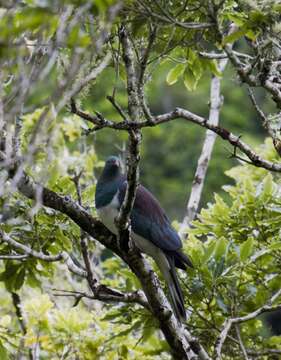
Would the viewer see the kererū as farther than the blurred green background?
Result: No

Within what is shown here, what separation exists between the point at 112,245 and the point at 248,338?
136 centimetres

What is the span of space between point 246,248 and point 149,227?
3.10 feet

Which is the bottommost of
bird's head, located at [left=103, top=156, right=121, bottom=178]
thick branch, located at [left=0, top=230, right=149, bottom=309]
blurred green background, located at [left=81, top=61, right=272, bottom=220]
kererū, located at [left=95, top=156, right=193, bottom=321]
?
thick branch, located at [left=0, top=230, right=149, bottom=309]

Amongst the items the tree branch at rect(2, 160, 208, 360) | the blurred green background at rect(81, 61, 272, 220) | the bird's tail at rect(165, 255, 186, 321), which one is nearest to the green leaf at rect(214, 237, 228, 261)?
the bird's tail at rect(165, 255, 186, 321)

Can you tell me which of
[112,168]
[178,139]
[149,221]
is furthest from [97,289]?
[178,139]

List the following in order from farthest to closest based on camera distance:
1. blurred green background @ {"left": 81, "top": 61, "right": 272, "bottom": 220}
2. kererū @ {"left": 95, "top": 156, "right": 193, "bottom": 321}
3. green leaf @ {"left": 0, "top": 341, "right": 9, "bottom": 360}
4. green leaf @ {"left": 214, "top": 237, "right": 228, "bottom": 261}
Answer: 1. blurred green background @ {"left": 81, "top": 61, "right": 272, "bottom": 220}
2. kererū @ {"left": 95, "top": 156, "right": 193, "bottom": 321}
3. green leaf @ {"left": 214, "top": 237, "right": 228, "bottom": 261}
4. green leaf @ {"left": 0, "top": 341, "right": 9, "bottom": 360}

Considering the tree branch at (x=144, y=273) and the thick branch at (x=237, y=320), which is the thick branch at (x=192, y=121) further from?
the thick branch at (x=237, y=320)

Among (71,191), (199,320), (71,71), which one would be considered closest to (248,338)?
(199,320)

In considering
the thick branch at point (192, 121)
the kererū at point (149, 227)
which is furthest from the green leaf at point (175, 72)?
the kererū at point (149, 227)

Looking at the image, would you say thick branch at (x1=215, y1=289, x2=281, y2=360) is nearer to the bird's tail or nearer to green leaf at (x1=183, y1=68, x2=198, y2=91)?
the bird's tail

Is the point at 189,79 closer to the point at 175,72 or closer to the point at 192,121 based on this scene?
the point at 175,72

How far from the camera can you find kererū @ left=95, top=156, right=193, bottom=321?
14.3ft

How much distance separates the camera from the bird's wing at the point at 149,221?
189 inches

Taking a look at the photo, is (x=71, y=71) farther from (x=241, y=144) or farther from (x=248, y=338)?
(x=248, y=338)
